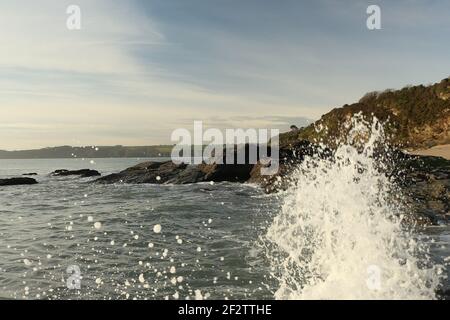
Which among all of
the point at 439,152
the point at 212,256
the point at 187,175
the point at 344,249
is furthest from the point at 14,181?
the point at 344,249

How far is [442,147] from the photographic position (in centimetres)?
4300

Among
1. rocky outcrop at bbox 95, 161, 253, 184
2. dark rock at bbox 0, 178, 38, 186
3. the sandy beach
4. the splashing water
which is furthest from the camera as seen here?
dark rock at bbox 0, 178, 38, 186

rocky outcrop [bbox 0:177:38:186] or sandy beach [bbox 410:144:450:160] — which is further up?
sandy beach [bbox 410:144:450:160]

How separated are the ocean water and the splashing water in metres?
0.04

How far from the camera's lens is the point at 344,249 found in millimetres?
10555

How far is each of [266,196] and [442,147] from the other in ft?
81.5

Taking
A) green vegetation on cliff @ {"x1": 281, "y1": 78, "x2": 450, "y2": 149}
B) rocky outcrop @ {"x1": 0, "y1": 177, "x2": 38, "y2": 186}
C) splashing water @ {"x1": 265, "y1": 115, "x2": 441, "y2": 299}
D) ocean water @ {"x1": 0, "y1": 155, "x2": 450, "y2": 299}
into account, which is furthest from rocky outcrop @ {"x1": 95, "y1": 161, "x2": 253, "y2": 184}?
splashing water @ {"x1": 265, "y1": 115, "x2": 441, "y2": 299}

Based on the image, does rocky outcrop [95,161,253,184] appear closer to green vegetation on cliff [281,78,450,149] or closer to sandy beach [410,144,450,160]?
sandy beach [410,144,450,160]

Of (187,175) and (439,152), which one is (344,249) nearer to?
(187,175)

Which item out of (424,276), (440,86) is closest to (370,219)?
(424,276)

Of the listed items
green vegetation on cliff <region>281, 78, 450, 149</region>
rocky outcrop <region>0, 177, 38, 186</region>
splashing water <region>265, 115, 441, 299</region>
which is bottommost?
rocky outcrop <region>0, 177, 38, 186</region>

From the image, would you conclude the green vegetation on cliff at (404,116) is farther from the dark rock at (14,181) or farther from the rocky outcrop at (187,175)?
the dark rock at (14,181)

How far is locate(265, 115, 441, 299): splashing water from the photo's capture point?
8328mm
